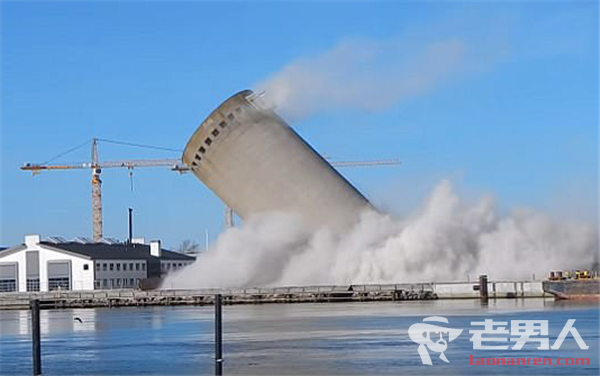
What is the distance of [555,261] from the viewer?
1617 inches

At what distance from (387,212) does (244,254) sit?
18.5 feet

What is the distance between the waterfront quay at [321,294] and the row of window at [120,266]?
34.2 ft

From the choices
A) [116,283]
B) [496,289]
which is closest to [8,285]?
Result: [116,283]

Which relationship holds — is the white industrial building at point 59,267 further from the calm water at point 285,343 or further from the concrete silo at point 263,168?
the calm water at point 285,343

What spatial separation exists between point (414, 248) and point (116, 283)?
20608mm

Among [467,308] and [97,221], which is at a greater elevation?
[97,221]

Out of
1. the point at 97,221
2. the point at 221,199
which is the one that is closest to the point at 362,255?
the point at 221,199

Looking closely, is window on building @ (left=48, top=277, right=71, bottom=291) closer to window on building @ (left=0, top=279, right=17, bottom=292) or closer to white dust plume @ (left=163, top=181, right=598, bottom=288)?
window on building @ (left=0, top=279, right=17, bottom=292)

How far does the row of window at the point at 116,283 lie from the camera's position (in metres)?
55.1

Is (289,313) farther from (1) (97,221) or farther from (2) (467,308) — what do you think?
(1) (97,221)

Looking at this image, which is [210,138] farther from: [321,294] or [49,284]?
[49,284]

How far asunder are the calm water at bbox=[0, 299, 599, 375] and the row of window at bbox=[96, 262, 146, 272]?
2230 cm

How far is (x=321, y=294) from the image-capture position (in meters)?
39.5

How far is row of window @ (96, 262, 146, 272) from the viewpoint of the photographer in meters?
55.3
